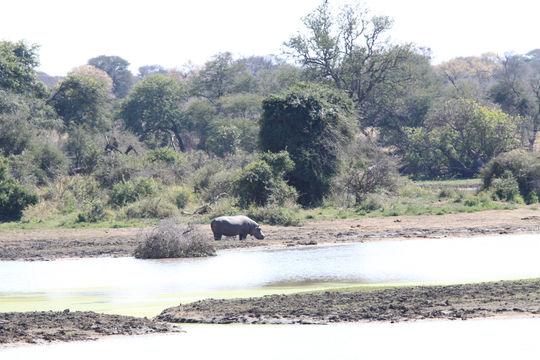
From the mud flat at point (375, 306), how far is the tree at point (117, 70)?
9582 centimetres

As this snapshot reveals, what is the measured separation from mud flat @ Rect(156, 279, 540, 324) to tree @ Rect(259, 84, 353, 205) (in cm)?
1766

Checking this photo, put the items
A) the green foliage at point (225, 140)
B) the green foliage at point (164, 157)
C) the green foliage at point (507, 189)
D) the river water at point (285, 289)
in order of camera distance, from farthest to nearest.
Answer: the green foliage at point (225, 140), the green foliage at point (164, 157), the green foliage at point (507, 189), the river water at point (285, 289)

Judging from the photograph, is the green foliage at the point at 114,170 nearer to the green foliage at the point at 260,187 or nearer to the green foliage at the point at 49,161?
the green foliage at the point at 49,161

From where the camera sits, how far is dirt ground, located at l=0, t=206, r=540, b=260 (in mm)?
22469

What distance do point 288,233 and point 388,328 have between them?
1401cm

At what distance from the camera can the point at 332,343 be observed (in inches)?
409

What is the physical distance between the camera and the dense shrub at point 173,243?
20.5 metres

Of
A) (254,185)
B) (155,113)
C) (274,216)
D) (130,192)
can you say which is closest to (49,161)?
(130,192)

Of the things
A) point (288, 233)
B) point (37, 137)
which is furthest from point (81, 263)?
point (37, 137)

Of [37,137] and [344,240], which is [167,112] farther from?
[344,240]

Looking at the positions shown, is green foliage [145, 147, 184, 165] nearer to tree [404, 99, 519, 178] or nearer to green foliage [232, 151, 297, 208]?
green foliage [232, 151, 297, 208]

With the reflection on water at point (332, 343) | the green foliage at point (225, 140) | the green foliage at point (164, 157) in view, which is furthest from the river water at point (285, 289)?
the green foliage at point (225, 140)

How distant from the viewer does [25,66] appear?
49938 millimetres

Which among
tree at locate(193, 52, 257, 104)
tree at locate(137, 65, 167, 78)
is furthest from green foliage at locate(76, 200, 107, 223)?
tree at locate(137, 65, 167, 78)
